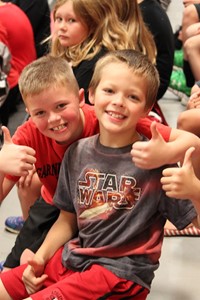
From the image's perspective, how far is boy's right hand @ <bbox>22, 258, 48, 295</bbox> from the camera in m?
1.56

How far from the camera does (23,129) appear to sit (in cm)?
172

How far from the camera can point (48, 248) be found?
161cm

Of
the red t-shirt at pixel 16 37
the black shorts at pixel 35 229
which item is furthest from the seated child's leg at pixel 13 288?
the red t-shirt at pixel 16 37

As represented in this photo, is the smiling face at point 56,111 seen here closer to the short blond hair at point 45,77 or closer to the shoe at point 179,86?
the short blond hair at point 45,77

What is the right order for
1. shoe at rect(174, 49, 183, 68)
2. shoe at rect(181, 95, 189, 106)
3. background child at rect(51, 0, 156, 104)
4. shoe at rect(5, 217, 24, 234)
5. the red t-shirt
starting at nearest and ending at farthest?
background child at rect(51, 0, 156, 104), shoe at rect(5, 217, 24, 234), the red t-shirt, shoe at rect(181, 95, 189, 106), shoe at rect(174, 49, 183, 68)

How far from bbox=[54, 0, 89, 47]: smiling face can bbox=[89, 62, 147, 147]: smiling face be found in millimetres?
655

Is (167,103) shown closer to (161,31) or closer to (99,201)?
(161,31)

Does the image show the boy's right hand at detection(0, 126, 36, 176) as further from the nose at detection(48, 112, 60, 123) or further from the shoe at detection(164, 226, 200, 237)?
the shoe at detection(164, 226, 200, 237)

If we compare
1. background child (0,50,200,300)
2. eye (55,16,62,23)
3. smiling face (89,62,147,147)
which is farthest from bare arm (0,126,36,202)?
eye (55,16,62,23)

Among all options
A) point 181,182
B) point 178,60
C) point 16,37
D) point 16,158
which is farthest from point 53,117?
point 178,60

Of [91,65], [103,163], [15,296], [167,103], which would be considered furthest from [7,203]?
[167,103]

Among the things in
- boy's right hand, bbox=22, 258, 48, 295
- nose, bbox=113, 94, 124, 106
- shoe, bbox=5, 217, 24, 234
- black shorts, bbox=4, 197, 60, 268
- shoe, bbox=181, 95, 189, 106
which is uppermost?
nose, bbox=113, 94, 124, 106

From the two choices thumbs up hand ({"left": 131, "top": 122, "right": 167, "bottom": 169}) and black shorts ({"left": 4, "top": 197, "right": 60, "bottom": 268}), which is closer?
thumbs up hand ({"left": 131, "top": 122, "right": 167, "bottom": 169})

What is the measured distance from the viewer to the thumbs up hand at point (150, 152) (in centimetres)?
139
